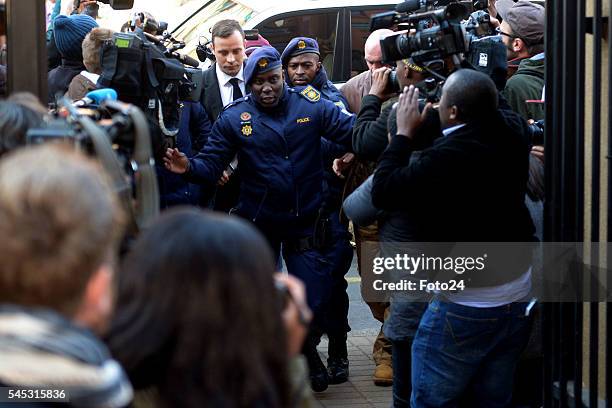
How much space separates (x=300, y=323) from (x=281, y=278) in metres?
0.10

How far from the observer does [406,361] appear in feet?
16.4

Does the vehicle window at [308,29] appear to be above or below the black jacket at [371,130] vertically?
above

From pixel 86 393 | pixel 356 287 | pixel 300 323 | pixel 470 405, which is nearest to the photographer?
pixel 86 393

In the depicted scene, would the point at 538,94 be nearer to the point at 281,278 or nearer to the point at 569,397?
the point at 569,397

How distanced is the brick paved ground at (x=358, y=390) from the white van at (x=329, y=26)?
3.97 m

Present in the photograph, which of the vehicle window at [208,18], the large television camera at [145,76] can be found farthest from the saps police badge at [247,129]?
the vehicle window at [208,18]

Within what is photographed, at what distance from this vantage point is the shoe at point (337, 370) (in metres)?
6.22

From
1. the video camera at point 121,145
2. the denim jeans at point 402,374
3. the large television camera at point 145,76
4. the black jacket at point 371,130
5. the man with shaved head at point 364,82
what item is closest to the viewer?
the video camera at point 121,145

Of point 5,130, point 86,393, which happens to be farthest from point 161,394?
point 5,130

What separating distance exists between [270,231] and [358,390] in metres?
1.06

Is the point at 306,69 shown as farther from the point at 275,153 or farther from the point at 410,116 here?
the point at 410,116

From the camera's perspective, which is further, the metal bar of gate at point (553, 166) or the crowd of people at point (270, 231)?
the metal bar of gate at point (553, 166)

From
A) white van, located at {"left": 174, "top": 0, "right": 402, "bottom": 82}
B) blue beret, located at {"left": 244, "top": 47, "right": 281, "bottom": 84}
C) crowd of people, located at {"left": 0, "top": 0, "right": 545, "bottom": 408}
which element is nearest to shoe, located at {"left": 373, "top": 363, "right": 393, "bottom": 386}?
crowd of people, located at {"left": 0, "top": 0, "right": 545, "bottom": 408}

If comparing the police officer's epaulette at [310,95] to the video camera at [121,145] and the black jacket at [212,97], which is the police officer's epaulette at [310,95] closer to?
the black jacket at [212,97]
